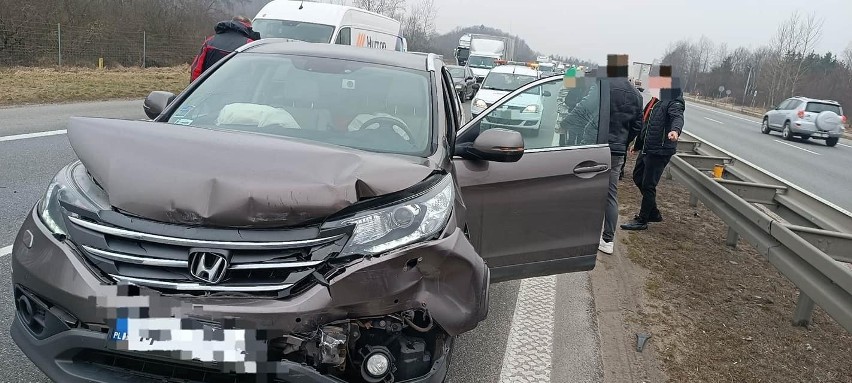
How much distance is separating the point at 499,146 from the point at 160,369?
1.90 meters

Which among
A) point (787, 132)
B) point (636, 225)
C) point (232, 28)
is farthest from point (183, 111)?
point (787, 132)

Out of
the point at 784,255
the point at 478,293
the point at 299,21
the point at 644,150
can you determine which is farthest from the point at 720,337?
the point at 299,21

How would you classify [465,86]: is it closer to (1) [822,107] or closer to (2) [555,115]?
(1) [822,107]

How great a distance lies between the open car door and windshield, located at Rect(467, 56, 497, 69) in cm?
3451

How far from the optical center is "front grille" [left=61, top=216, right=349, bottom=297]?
2105mm

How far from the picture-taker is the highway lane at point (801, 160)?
43.6 feet

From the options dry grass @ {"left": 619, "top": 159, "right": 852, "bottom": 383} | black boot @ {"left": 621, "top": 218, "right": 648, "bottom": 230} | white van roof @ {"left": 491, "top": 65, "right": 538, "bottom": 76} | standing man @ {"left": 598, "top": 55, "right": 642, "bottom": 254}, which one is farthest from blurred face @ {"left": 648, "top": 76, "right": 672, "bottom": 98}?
white van roof @ {"left": 491, "top": 65, "right": 538, "bottom": 76}

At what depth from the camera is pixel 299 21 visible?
48.3 ft

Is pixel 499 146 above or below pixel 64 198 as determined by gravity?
above

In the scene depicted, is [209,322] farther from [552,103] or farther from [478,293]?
[552,103]

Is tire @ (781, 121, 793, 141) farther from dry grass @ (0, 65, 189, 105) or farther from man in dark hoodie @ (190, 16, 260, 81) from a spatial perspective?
man in dark hoodie @ (190, 16, 260, 81)

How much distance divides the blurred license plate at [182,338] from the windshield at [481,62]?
37173mm

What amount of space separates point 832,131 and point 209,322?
90.6 ft

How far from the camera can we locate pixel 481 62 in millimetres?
39000
